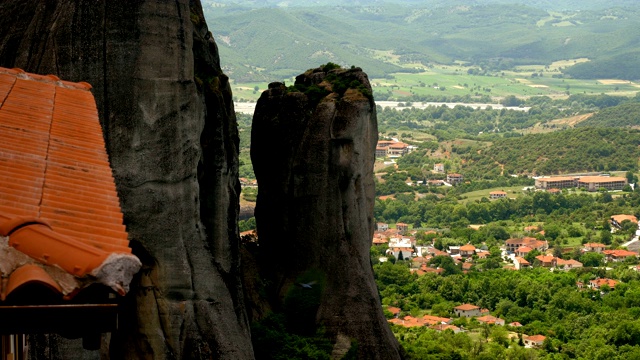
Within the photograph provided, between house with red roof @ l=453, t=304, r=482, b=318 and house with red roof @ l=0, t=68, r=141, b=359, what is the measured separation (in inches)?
3241

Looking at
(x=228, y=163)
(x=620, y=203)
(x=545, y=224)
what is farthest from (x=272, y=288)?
(x=620, y=203)

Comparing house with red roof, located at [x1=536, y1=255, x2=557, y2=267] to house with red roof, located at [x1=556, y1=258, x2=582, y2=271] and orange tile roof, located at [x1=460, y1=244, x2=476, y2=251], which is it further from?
orange tile roof, located at [x1=460, y1=244, x2=476, y2=251]

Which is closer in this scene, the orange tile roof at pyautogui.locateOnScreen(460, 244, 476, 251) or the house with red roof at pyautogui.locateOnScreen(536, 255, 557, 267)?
the house with red roof at pyautogui.locateOnScreen(536, 255, 557, 267)

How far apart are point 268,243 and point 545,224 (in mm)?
129457

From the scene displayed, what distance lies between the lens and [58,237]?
21.7ft

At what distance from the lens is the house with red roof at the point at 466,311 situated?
298 ft

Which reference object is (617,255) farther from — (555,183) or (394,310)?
(555,183)

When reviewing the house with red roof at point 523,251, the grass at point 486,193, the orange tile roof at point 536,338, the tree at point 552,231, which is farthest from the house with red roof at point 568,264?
the grass at point 486,193

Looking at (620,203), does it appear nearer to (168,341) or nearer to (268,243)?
(268,243)

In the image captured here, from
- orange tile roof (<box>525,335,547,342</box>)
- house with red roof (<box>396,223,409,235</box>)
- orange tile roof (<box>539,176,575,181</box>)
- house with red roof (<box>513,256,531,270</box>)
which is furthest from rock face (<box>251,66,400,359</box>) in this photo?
orange tile roof (<box>539,176,575,181</box>)

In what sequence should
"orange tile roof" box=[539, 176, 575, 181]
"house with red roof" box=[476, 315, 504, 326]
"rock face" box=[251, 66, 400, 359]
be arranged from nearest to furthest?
"rock face" box=[251, 66, 400, 359], "house with red roof" box=[476, 315, 504, 326], "orange tile roof" box=[539, 176, 575, 181]

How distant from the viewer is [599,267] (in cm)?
12362

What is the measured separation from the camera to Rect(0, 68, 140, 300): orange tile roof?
6316mm

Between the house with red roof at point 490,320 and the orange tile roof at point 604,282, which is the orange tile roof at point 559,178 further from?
the house with red roof at point 490,320
